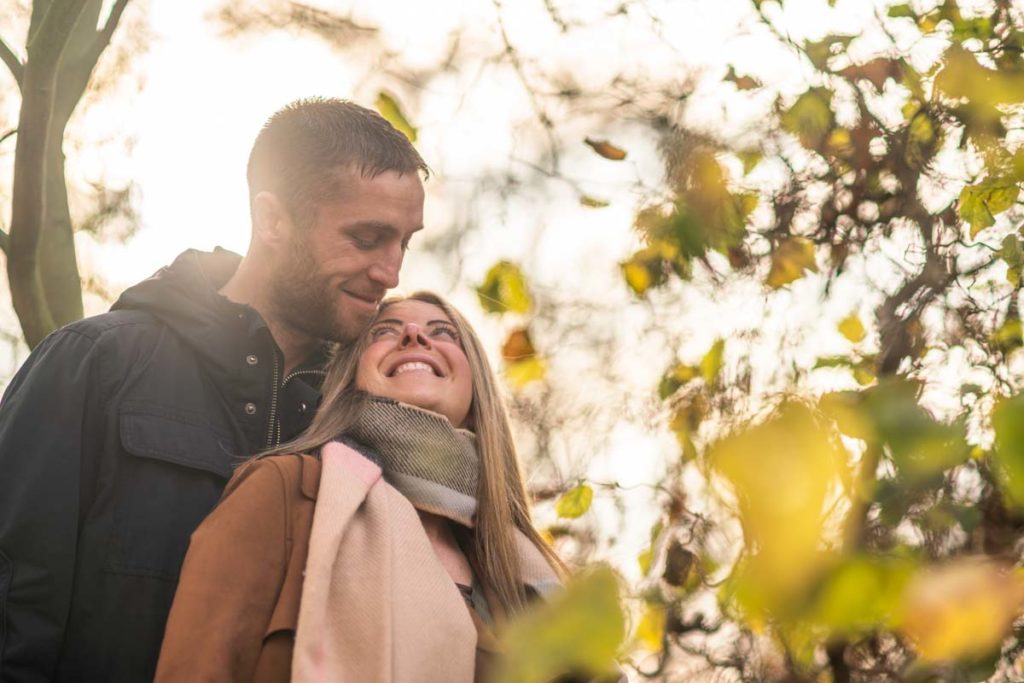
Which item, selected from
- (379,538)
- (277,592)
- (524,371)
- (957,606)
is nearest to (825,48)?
(379,538)

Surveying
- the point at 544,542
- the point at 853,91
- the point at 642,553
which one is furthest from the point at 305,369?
the point at 853,91

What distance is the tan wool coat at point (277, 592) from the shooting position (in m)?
1.87

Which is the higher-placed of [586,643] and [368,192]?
[586,643]

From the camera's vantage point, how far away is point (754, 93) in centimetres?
230

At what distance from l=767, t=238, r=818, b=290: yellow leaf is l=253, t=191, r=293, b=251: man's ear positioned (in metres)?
1.61

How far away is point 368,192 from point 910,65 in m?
1.85

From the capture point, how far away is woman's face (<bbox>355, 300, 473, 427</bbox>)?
2535 millimetres

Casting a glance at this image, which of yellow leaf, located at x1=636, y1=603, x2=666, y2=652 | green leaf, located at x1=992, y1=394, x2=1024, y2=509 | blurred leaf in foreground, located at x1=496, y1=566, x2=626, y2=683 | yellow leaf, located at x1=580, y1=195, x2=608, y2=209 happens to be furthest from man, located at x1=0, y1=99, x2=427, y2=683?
green leaf, located at x1=992, y1=394, x2=1024, y2=509

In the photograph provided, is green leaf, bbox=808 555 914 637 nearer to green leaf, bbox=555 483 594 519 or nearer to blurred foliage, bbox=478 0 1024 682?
blurred foliage, bbox=478 0 1024 682

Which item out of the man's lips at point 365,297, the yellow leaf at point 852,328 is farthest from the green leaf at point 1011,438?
the man's lips at point 365,297

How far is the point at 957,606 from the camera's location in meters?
0.46

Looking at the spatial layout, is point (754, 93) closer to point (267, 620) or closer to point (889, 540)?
point (267, 620)

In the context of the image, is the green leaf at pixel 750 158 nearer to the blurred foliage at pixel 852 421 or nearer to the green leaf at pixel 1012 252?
the blurred foliage at pixel 852 421

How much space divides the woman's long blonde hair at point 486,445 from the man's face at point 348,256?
8cm
